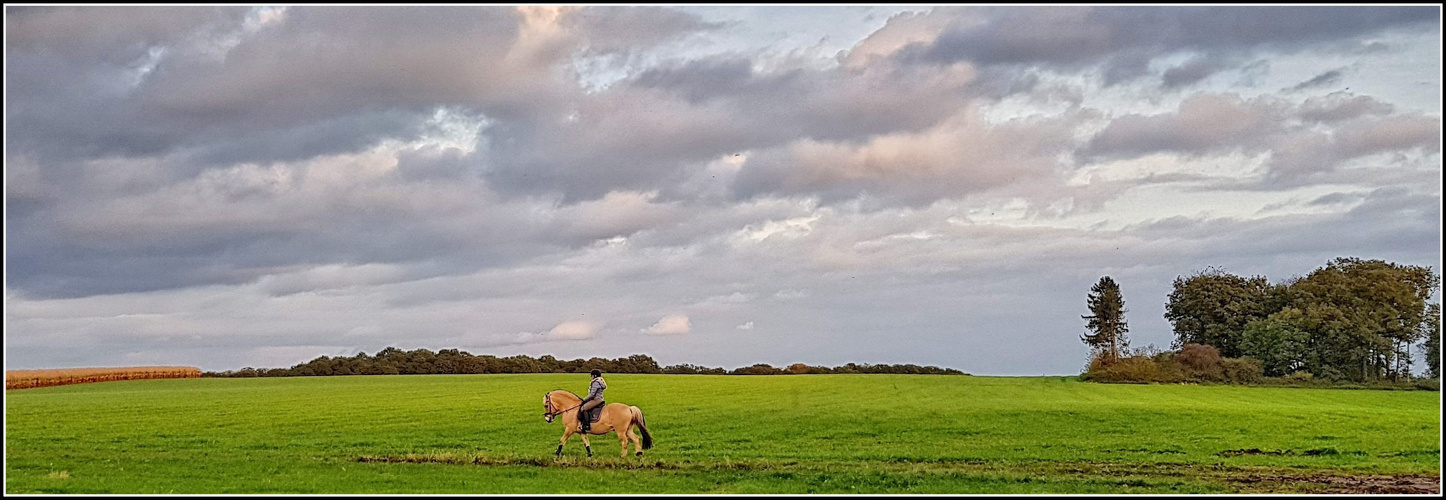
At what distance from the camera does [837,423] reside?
1676 inches

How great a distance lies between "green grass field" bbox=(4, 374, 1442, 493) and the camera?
81.7 feet

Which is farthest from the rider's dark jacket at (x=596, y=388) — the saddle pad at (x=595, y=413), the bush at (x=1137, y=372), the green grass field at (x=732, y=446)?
the bush at (x=1137, y=372)

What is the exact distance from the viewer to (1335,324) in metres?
88.8

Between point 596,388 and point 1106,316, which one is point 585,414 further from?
point 1106,316

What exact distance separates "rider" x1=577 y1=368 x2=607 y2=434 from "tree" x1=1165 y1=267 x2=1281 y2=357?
271 feet

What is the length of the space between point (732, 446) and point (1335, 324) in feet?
236

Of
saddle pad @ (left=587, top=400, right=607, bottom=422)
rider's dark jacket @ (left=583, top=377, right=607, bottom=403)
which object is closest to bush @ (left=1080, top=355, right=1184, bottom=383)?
saddle pad @ (left=587, top=400, right=607, bottom=422)

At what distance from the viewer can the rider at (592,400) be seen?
89.8ft

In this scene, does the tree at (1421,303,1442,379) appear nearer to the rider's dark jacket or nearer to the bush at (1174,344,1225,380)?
the bush at (1174,344,1225,380)

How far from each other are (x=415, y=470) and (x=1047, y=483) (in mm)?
14996

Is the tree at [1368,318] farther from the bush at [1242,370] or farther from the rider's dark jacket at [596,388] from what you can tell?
the rider's dark jacket at [596,388]

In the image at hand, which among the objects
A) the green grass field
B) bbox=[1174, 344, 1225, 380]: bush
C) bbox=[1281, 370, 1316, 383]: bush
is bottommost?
the green grass field

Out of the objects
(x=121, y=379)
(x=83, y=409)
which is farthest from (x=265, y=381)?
(x=83, y=409)

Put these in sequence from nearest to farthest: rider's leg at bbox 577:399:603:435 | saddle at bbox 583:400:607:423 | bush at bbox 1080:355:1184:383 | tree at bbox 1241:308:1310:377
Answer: rider's leg at bbox 577:399:603:435
saddle at bbox 583:400:607:423
bush at bbox 1080:355:1184:383
tree at bbox 1241:308:1310:377
